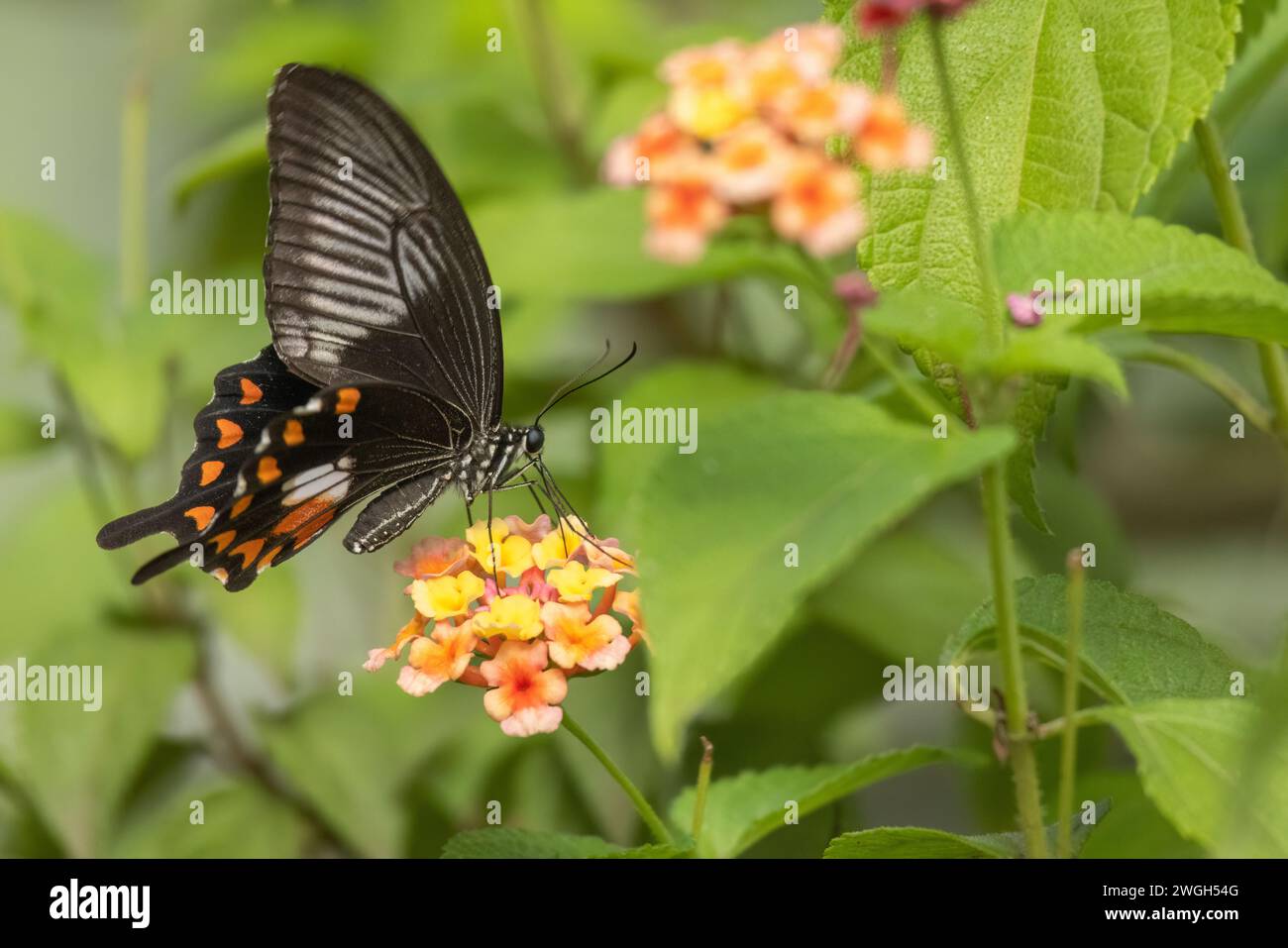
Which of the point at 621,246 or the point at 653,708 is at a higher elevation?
the point at 621,246

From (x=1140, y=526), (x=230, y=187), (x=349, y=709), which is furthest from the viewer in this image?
(x=1140, y=526)

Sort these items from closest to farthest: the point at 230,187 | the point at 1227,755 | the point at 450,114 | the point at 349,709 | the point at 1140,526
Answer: the point at 1227,755
the point at 349,709
the point at 450,114
the point at 230,187
the point at 1140,526

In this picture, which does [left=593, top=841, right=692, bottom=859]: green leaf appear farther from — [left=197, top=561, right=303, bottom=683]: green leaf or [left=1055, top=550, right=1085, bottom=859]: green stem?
[left=197, top=561, right=303, bottom=683]: green leaf

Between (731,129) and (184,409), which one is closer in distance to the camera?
(731,129)

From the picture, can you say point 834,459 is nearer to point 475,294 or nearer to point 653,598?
point 653,598

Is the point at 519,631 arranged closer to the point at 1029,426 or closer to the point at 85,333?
the point at 1029,426

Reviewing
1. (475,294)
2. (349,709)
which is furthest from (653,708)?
(349,709)

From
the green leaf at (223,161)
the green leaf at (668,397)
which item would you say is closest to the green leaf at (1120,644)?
the green leaf at (668,397)

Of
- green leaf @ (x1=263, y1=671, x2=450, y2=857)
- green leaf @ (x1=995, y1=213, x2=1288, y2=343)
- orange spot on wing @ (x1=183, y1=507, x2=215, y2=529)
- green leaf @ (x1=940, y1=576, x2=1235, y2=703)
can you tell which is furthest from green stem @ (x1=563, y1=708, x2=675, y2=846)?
green leaf @ (x1=263, y1=671, x2=450, y2=857)
